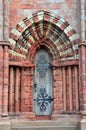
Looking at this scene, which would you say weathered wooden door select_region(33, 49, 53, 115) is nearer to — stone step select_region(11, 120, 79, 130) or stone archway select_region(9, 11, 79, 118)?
stone archway select_region(9, 11, 79, 118)

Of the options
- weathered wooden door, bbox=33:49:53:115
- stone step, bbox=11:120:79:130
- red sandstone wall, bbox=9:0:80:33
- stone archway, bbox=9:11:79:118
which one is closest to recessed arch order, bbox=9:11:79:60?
stone archway, bbox=9:11:79:118

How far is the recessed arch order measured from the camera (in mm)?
12289

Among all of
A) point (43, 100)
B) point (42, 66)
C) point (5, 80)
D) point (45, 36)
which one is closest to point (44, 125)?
point (43, 100)

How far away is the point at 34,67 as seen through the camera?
12641 millimetres

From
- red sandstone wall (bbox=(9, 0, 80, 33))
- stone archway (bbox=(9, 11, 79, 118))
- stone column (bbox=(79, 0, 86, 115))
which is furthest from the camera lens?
red sandstone wall (bbox=(9, 0, 80, 33))

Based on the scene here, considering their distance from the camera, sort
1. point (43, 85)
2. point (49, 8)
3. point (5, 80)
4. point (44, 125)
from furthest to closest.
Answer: point (43, 85), point (49, 8), point (44, 125), point (5, 80)

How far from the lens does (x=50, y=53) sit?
12742 millimetres

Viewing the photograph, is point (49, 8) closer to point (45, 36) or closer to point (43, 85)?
point (45, 36)

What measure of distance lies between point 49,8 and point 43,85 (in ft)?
8.86

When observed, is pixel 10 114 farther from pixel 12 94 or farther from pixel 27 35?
pixel 27 35

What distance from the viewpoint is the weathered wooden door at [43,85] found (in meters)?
12.5

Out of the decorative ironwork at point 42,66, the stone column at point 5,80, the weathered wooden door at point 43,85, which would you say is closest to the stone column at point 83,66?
the weathered wooden door at point 43,85

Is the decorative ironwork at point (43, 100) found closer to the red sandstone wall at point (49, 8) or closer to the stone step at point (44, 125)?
the stone step at point (44, 125)

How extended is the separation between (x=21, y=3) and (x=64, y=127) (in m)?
4.49
